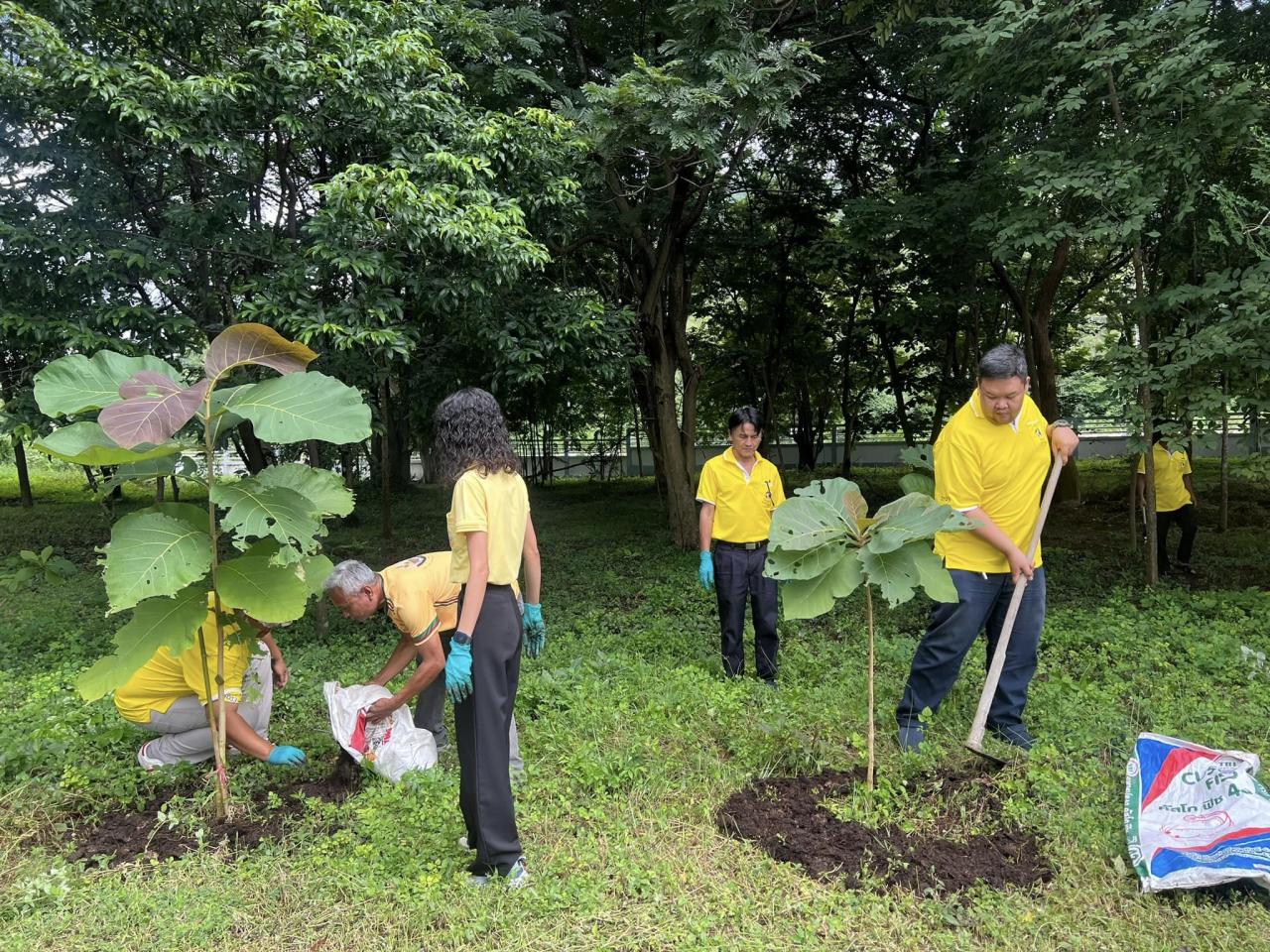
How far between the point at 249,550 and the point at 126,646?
21.6 inches

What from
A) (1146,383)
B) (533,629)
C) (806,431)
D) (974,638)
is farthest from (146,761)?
(806,431)

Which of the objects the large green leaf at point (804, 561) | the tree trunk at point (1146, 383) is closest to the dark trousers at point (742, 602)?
the large green leaf at point (804, 561)

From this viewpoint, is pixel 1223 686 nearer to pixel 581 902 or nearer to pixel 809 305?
pixel 581 902

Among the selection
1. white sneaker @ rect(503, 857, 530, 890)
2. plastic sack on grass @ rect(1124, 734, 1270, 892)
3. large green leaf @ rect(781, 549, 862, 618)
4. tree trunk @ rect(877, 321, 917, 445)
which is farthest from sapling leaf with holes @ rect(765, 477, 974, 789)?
tree trunk @ rect(877, 321, 917, 445)

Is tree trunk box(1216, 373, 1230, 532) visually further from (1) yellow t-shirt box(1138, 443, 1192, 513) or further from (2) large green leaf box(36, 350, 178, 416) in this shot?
(2) large green leaf box(36, 350, 178, 416)

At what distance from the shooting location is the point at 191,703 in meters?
3.65

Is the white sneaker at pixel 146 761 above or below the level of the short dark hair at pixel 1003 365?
below

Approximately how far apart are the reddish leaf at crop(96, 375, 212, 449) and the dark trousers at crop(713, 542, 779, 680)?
2.99m

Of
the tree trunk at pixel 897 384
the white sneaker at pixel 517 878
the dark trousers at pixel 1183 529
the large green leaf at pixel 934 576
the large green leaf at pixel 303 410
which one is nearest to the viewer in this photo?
the white sneaker at pixel 517 878

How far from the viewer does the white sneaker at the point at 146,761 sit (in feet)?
12.0

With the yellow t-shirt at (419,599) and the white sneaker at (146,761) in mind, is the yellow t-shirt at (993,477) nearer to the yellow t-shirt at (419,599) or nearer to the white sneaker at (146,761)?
the yellow t-shirt at (419,599)

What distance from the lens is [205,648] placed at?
336cm

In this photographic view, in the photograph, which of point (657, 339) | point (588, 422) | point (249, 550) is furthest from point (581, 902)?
point (588, 422)

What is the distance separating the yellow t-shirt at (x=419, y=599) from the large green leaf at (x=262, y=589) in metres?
0.44
